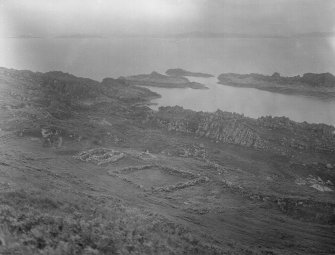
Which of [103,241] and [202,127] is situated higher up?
[202,127]

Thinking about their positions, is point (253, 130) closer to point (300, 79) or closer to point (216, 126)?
point (216, 126)

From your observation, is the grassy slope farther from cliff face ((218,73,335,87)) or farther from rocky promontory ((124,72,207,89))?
cliff face ((218,73,335,87))

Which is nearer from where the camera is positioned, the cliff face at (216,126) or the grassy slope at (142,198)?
the grassy slope at (142,198)

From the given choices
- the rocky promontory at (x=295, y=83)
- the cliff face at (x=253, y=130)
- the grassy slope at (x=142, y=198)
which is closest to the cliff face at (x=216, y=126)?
the cliff face at (x=253, y=130)

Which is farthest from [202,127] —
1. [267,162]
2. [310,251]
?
[310,251]

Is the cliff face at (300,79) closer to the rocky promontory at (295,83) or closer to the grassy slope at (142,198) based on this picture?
the rocky promontory at (295,83)

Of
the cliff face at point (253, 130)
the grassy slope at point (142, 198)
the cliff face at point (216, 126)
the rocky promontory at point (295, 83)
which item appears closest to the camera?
the grassy slope at point (142, 198)

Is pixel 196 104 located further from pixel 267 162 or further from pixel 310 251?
pixel 310 251
